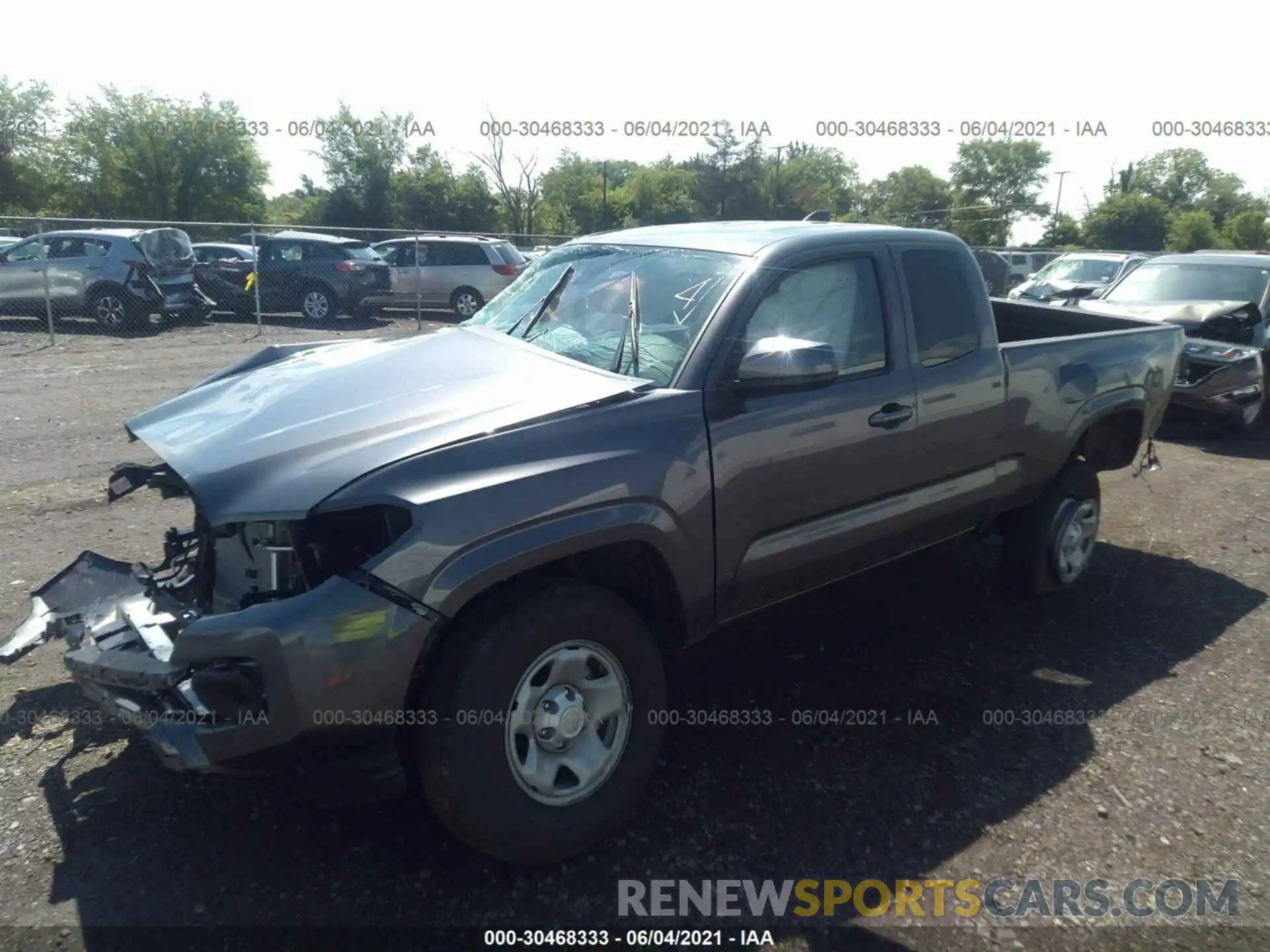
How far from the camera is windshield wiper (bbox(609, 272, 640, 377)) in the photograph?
11.5ft

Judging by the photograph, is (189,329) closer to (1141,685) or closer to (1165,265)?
(1165,265)

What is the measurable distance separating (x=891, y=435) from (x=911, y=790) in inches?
55.6

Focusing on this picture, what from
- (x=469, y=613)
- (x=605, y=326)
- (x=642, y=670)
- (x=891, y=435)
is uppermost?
(x=605, y=326)

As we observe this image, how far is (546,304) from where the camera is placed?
4.16 m

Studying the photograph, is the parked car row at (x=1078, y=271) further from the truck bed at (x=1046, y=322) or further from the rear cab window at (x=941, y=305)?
the rear cab window at (x=941, y=305)

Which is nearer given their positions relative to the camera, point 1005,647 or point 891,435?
point 891,435

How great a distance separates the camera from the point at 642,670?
3098 millimetres

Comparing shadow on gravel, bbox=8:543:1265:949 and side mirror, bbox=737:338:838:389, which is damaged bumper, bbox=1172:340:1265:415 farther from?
side mirror, bbox=737:338:838:389

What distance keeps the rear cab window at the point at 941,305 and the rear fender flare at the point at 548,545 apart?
168 centimetres

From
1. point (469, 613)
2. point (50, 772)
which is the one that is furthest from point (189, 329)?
point (469, 613)

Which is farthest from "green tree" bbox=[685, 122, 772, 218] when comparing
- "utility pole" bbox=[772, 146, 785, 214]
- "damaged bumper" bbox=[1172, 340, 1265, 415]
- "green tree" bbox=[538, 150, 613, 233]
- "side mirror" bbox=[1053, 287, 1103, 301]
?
"damaged bumper" bbox=[1172, 340, 1265, 415]

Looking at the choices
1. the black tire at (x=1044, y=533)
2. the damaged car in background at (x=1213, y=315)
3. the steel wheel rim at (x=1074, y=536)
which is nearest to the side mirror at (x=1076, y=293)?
the damaged car in background at (x=1213, y=315)

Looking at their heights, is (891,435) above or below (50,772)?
above

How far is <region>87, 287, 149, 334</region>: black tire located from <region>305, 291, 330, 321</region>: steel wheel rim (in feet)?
9.34
